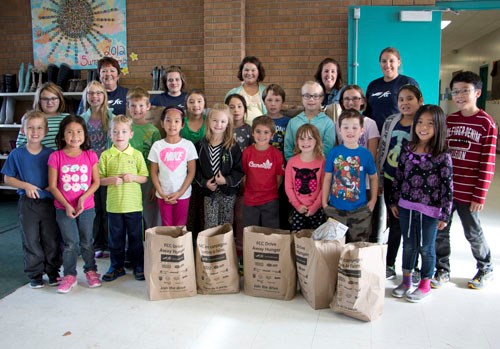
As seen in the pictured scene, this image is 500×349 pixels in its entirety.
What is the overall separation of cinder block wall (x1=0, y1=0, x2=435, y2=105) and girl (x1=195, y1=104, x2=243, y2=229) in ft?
8.00

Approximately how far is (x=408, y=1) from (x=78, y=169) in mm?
4129

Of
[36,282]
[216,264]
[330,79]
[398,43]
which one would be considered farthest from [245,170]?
[398,43]

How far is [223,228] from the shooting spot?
2.74 m

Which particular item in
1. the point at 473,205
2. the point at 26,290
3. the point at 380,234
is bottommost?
the point at 26,290

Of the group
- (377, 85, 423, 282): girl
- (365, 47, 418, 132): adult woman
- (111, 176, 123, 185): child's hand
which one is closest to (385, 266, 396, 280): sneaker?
(377, 85, 423, 282): girl

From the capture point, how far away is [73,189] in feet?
8.84

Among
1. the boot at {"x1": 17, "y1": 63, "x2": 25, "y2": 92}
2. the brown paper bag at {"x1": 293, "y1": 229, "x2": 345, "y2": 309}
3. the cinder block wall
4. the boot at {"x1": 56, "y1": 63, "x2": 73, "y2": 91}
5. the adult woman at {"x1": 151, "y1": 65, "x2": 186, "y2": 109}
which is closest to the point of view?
the brown paper bag at {"x1": 293, "y1": 229, "x2": 345, "y2": 309}

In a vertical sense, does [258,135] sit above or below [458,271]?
above

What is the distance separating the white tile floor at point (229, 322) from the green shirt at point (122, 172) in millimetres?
538

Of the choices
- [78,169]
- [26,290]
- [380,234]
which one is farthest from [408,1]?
[26,290]

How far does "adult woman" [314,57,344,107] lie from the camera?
3.36 m

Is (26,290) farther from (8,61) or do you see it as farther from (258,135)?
(8,61)

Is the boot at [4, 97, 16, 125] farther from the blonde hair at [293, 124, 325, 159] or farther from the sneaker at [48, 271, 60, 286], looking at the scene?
the blonde hair at [293, 124, 325, 159]

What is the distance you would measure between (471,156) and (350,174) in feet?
2.46
